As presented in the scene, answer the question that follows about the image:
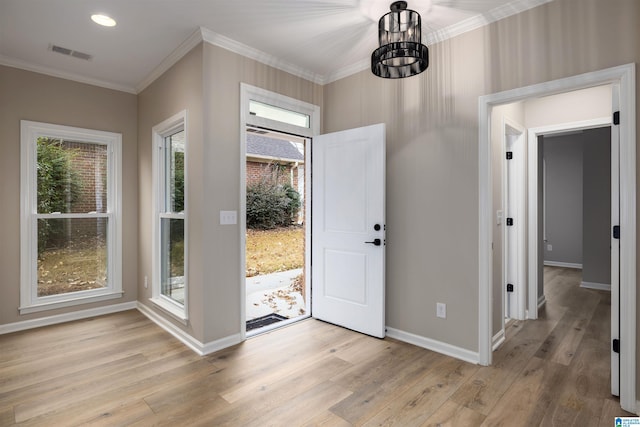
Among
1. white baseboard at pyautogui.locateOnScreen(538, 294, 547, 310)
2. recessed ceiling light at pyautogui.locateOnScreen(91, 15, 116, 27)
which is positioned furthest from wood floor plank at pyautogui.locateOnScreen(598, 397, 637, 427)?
recessed ceiling light at pyautogui.locateOnScreen(91, 15, 116, 27)

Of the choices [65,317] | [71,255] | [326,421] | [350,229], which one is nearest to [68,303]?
[65,317]

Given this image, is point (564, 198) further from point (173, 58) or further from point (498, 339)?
point (173, 58)

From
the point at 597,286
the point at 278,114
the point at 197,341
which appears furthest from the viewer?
the point at 597,286

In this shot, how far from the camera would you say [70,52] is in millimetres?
3215

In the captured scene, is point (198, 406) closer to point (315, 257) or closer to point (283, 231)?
point (315, 257)

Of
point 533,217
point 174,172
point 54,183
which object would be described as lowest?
point 533,217

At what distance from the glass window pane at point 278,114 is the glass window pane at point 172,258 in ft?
4.34

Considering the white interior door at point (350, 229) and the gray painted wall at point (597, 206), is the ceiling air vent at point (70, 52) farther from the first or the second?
the gray painted wall at point (597, 206)

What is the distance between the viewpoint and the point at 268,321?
3812mm

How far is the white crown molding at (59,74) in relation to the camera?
3.37 m

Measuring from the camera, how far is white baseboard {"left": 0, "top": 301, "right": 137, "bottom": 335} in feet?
11.3

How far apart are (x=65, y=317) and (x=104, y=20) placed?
3.05 metres

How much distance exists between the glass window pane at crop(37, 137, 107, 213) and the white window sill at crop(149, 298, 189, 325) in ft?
4.40

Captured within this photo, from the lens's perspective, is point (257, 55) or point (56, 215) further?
point (56, 215)
